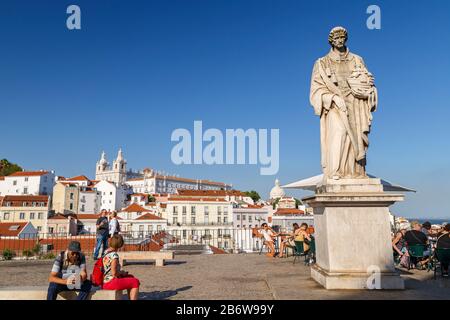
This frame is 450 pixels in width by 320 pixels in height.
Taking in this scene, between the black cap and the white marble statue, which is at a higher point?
the white marble statue

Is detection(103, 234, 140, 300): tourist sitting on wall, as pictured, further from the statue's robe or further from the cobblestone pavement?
the statue's robe

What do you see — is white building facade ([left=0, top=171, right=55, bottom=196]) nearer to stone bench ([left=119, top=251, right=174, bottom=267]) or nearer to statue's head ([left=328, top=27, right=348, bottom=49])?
stone bench ([left=119, top=251, right=174, bottom=267])

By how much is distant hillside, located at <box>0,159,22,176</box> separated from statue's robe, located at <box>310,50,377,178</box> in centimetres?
12739

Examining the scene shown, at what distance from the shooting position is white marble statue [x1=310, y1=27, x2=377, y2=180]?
5.94 meters

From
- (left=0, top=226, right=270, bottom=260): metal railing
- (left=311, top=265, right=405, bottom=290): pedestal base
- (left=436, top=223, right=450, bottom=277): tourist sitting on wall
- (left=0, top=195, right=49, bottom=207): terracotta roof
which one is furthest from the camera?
(left=0, top=195, right=49, bottom=207): terracotta roof

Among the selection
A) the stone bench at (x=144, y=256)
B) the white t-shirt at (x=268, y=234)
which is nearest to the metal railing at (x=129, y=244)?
the white t-shirt at (x=268, y=234)

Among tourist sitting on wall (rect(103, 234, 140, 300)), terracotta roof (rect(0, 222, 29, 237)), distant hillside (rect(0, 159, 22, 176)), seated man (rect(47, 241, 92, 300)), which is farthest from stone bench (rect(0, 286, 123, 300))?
distant hillside (rect(0, 159, 22, 176))

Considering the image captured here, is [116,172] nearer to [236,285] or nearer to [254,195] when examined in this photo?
[254,195]

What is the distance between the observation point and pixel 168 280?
25.1ft

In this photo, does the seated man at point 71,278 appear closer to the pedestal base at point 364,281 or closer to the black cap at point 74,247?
the black cap at point 74,247

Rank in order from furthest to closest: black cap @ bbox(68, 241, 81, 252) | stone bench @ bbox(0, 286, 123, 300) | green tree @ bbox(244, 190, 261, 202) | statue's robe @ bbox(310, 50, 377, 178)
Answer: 1. green tree @ bbox(244, 190, 261, 202)
2. statue's robe @ bbox(310, 50, 377, 178)
3. black cap @ bbox(68, 241, 81, 252)
4. stone bench @ bbox(0, 286, 123, 300)

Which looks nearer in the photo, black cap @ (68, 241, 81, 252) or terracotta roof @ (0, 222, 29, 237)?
black cap @ (68, 241, 81, 252)

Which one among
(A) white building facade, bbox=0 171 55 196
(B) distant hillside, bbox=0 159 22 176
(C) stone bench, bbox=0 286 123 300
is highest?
(B) distant hillside, bbox=0 159 22 176

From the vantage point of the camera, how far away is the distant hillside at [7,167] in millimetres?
112675
